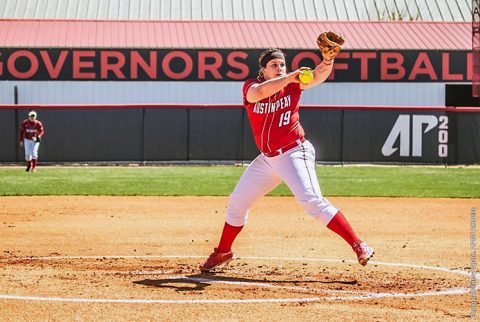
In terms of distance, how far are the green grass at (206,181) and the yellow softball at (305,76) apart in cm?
1121

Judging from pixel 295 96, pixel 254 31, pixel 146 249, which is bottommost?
pixel 146 249

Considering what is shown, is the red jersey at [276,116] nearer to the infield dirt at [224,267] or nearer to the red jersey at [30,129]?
the infield dirt at [224,267]

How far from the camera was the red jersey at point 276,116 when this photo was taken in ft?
26.3

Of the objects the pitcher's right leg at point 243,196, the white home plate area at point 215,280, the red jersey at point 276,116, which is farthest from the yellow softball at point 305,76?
the white home plate area at point 215,280

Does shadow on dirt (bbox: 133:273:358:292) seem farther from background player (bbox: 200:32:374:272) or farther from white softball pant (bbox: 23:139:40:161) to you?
white softball pant (bbox: 23:139:40:161)

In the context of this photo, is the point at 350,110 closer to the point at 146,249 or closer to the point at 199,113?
the point at 199,113

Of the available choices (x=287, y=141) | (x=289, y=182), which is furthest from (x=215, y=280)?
Answer: (x=287, y=141)

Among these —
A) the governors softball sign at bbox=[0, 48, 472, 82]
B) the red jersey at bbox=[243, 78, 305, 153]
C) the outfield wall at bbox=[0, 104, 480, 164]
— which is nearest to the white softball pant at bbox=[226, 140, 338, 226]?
the red jersey at bbox=[243, 78, 305, 153]

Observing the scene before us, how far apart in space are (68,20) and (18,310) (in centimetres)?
3252

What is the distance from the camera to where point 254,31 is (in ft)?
123

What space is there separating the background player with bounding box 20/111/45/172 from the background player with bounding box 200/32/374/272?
1901 centimetres

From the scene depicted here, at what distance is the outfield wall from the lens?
29.4 meters

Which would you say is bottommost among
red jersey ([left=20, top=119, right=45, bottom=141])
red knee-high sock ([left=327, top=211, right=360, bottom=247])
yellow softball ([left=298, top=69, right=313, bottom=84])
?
red knee-high sock ([left=327, top=211, right=360, bottom=247])

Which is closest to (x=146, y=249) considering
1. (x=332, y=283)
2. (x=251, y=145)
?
(x=332, y=283)
